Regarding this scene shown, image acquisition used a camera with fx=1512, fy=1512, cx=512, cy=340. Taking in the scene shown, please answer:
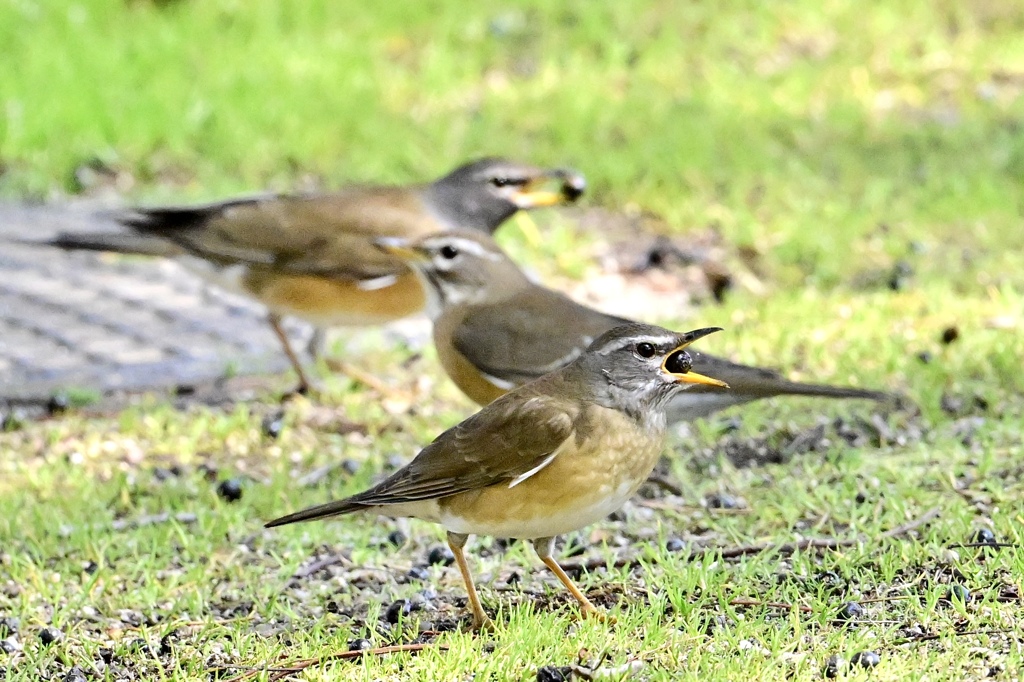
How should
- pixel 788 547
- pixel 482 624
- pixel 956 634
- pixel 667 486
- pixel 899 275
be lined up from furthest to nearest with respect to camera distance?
pixel 899 275, pixel 667 486, pixel 788 547, pixel 482 624, pixel 956 634

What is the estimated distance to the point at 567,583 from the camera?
4949mm

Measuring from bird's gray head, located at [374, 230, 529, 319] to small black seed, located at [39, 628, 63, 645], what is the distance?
241cm

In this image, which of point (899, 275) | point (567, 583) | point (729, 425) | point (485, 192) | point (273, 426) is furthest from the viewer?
point (899, 275)

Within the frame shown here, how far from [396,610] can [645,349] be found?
1.22 metres

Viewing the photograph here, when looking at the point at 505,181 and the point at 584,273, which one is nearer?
the point at 505,181

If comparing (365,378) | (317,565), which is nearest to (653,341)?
(317,565)

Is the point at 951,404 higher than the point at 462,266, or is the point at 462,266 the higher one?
the point at 462,266

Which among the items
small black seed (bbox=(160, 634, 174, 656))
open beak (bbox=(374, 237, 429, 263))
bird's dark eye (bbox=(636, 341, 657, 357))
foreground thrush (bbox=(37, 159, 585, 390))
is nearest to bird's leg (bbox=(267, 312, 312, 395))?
foreground thrush (bbox=(37, 159, 585, 390))

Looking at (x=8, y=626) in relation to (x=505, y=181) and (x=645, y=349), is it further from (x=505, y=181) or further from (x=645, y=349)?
(x=505, y=181)

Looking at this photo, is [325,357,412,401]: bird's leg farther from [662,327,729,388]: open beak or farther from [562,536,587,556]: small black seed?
[662,327,729,388]: open beak

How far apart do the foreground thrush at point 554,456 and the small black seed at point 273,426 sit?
2.23 m

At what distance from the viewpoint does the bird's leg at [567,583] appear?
4.81 metres

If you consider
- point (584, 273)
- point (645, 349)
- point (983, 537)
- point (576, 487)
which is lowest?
point (584, 273)

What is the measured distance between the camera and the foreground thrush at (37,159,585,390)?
7.53 metres
